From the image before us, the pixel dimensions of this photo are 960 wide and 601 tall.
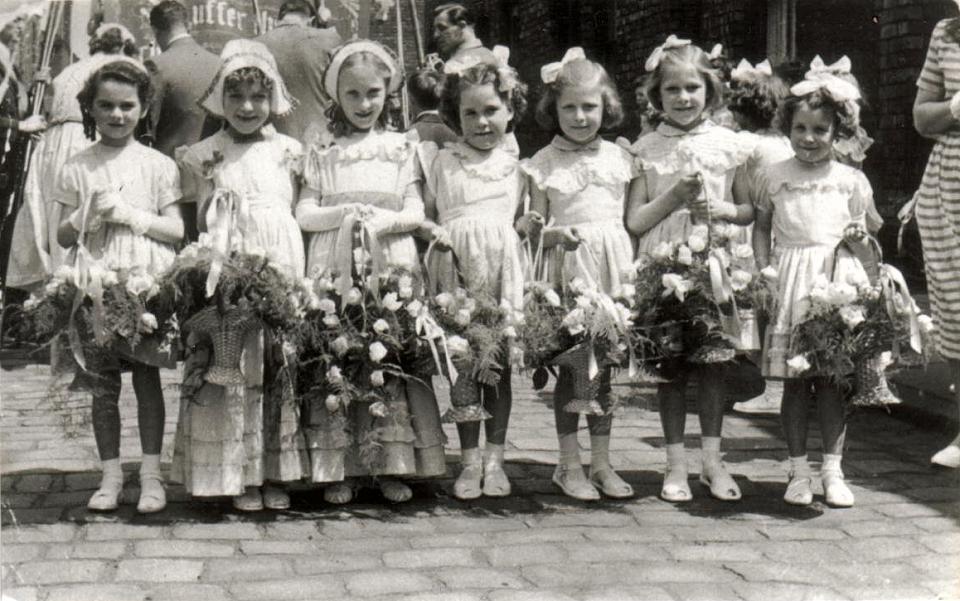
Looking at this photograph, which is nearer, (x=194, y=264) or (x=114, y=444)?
(x=194, y=264)

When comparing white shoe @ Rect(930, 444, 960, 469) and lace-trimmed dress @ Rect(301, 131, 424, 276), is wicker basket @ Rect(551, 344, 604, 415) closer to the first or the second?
lace-trimmed dress @ Rect(301, 131, 424, 276)

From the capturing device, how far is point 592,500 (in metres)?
5.00

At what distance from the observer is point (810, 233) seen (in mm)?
5016

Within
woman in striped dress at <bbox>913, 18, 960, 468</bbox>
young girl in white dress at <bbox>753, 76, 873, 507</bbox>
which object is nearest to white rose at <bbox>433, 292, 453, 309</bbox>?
young girl in white dress at <bbox>753, 76, 873, 507</bbox>

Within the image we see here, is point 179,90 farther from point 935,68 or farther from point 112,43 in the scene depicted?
point 935,68

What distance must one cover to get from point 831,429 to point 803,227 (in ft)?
2.78

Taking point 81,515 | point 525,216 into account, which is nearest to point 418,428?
point 525,216

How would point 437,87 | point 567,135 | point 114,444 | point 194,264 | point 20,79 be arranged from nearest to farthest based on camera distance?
point 194,264
point 114,444
point 567,135
point 437,87
point 20,79

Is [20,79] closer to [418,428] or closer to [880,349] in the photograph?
[418,428]

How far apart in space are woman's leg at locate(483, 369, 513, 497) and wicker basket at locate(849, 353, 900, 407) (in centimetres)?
143

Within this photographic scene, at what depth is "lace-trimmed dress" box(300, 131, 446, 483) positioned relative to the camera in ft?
16.0

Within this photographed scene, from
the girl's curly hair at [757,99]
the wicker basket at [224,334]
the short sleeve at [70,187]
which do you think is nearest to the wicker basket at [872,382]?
the girl's curly hair at [757,99]

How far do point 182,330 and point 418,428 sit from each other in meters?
1.05

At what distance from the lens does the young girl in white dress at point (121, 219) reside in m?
4.74
